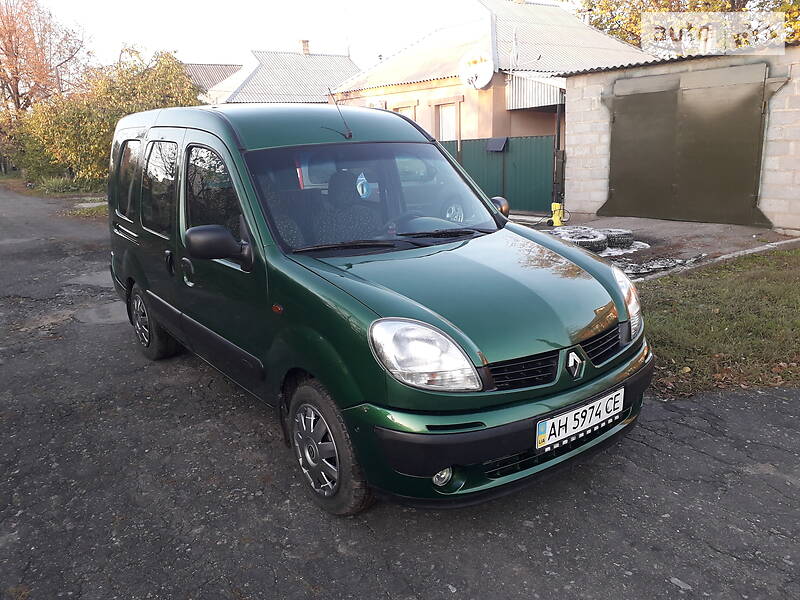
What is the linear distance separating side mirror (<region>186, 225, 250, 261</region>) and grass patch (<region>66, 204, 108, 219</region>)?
15972 millimetres

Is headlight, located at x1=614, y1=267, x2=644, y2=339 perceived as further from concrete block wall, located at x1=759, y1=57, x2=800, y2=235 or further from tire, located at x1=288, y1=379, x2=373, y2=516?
concrete block wall, located at x1=759, y1=57, x2=800, y2=235

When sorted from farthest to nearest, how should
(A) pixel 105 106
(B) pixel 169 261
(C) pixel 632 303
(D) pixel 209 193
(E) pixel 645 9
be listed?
(E) pixel 645 9 < (A) pixel 105 106 < (B) pixel 169 261 < (D) pixel 209 193 < (C) pixel 632 303

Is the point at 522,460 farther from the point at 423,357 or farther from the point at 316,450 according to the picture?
the point at 316,450

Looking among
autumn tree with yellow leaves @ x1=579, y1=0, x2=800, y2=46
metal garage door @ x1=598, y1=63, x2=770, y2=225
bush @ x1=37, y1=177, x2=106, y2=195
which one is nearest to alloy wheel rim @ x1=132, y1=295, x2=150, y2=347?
metal garage door @ x1=598, y1=63, x2=770, y2=225

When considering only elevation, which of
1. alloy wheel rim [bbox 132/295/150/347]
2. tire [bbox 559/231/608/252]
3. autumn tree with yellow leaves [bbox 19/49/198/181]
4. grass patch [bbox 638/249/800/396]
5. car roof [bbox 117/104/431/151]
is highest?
autumn tree with yellow leaves [bbox 19/49/198/181]

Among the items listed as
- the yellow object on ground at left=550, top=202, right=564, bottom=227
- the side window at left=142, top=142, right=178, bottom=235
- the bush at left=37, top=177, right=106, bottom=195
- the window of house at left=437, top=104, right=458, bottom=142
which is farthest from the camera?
the bush at left=37, top=177, right=106, bottom=195

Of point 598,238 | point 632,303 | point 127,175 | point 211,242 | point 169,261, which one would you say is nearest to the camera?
point 211,242

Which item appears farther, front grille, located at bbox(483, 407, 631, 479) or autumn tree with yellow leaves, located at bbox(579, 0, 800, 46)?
autumn tree with yellow leaves, located at bbox(579, 0, 800, 46)

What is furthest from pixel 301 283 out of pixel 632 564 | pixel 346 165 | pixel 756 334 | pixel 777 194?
pixel 777 194

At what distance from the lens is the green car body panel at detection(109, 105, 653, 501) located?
8.58ft

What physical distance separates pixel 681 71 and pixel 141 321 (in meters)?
10.3

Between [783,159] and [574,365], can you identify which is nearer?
[574,365]

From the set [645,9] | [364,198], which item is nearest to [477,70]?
[645,9]

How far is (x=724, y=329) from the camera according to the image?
17.4 ft
